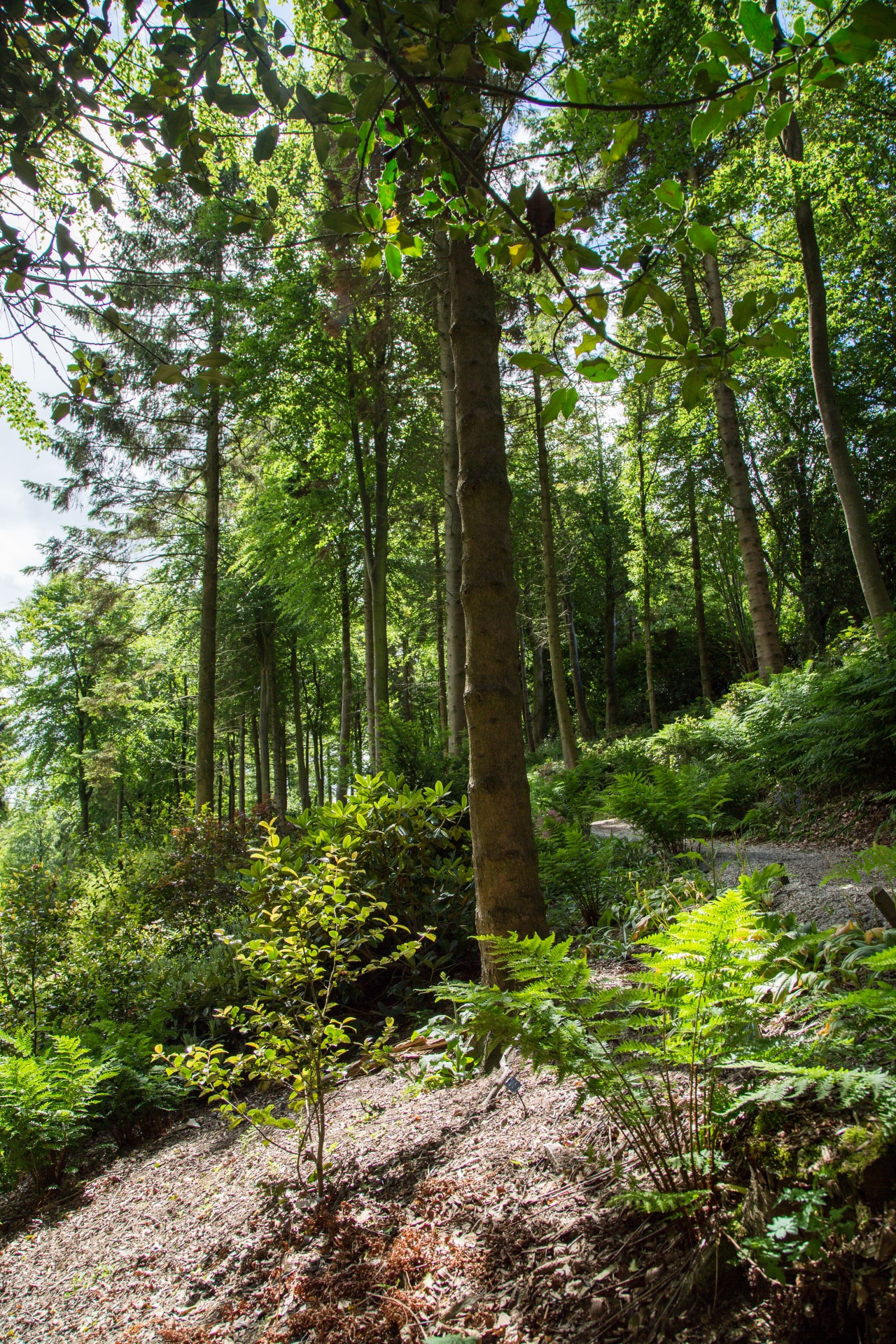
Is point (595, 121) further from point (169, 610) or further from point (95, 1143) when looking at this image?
point (169, 610)

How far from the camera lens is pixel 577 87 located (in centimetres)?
155

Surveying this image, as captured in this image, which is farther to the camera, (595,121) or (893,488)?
(893,488)

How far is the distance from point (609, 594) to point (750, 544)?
18.8 m

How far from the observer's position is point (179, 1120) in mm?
3969

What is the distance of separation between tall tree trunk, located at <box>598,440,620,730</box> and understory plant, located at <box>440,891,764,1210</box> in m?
26.0

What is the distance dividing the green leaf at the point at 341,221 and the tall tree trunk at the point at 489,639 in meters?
1.16

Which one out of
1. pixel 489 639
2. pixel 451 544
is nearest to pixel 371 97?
pixel 489 639

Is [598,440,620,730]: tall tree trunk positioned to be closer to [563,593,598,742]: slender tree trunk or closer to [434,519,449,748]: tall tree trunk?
[563,593,598,742]: slender tree trunk

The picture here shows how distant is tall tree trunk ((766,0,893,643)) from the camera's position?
8.76 m

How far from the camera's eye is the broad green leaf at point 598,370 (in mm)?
1576

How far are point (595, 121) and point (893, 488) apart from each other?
1379 centimetres

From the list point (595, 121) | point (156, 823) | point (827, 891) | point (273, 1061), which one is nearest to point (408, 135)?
point (273, 1061)

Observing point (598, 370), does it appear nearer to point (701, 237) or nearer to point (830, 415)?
point (701, 237)

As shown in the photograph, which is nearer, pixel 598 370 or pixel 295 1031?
pixel 598 370
